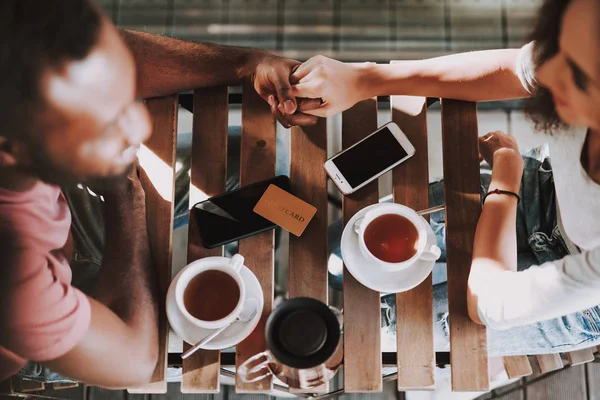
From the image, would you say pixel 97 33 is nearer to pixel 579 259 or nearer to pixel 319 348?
pixel 319 348

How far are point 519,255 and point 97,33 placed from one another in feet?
2.58

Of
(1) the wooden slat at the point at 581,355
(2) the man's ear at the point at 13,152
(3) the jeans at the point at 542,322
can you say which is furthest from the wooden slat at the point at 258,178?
(1) the wooden slat at the point at 581,355

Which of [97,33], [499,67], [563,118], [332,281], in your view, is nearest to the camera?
[97,33]

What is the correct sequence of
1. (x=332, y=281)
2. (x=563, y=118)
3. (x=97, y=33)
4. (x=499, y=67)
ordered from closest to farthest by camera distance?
(x=97, y=33) → (x=563, y=118) → (x=499, y=67) → (x=332, y=281)

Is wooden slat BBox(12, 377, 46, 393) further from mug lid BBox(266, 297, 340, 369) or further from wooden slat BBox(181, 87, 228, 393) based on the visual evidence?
mug lid BBox(266, 297, 340, 369)

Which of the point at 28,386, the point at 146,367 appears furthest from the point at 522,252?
the point at 28,386

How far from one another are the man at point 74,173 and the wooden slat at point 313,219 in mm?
39

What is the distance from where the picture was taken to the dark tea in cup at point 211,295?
0.74 meters

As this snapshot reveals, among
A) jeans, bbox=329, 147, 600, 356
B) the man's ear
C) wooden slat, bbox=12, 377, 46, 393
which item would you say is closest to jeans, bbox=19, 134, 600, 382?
jeans, bbox=329, 147, 600, 356

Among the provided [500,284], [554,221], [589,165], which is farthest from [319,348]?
[554,221]

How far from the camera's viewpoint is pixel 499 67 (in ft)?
2.78

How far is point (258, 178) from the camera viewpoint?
0.88 metres

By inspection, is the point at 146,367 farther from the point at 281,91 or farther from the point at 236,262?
the point at 281,91

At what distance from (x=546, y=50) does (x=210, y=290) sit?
559mm
